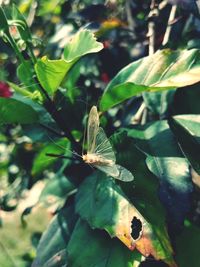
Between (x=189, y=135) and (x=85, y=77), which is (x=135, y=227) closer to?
(x=189, y=135)

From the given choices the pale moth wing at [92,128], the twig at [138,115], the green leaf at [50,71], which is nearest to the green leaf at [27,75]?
the green leaf at [50,71]

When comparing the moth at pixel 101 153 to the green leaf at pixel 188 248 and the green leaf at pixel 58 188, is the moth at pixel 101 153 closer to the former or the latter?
the green leaf at pixel 188 248

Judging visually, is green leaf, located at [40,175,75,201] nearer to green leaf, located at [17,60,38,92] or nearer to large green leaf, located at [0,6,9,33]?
green leaf, located at [17,60,38,92]

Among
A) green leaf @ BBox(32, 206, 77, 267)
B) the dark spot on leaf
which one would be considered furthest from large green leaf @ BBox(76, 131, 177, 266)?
green leaf @ BBox(32, 206, 77, 267)

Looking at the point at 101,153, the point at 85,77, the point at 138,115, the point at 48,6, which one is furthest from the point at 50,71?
the point at 85,77

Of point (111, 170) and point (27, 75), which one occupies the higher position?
point (27, 75)

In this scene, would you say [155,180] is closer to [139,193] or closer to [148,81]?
[139,193]
